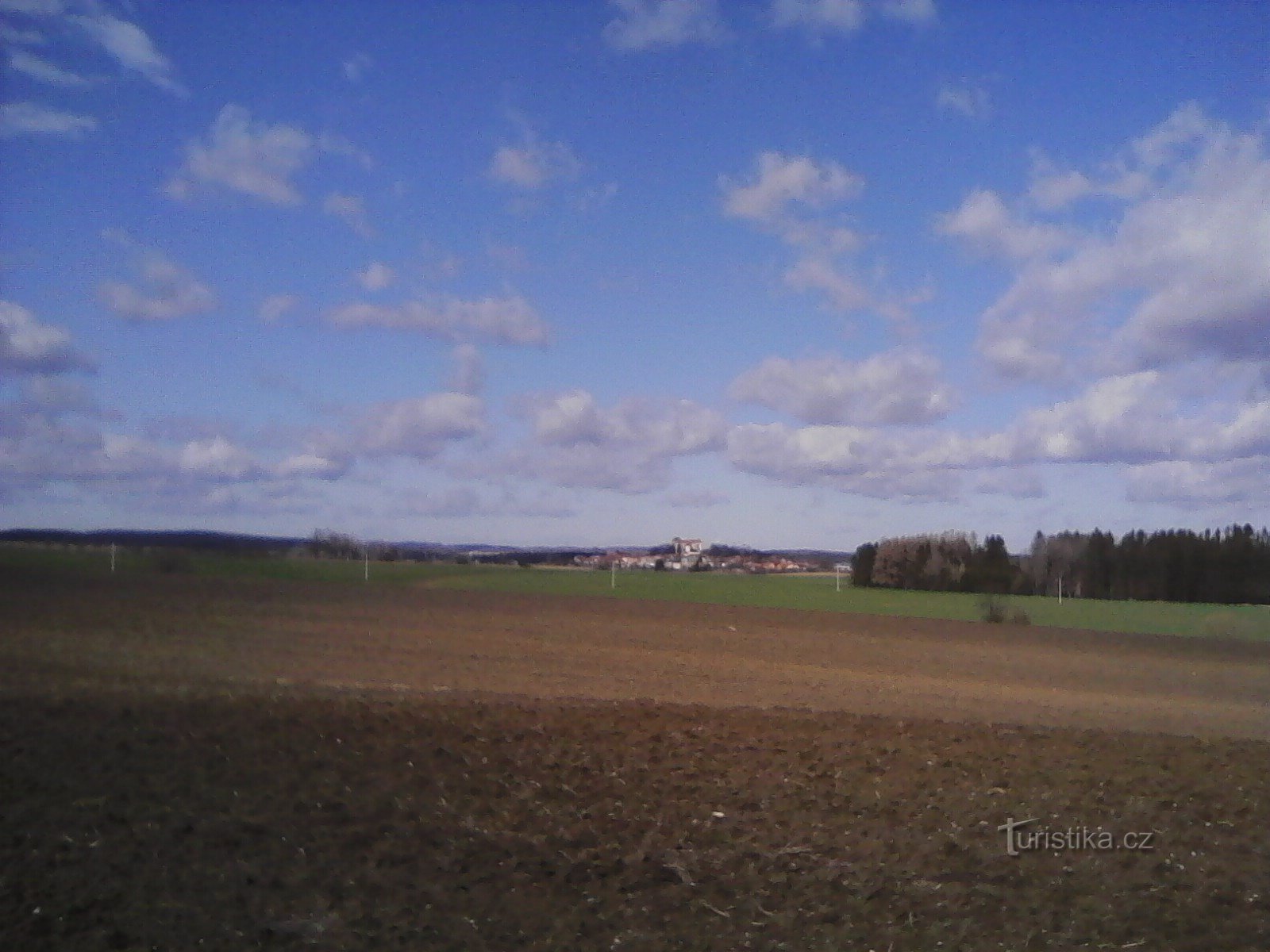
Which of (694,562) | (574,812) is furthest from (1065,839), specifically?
(694,562)

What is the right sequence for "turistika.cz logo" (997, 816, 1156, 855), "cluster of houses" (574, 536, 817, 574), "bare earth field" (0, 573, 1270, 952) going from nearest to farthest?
"bare earth field" (0, 573, 1270, 952) < "turistika.cz logo" (997, 816, 1156, 855) < "cluster of houses" (574, 536, 817, 574)

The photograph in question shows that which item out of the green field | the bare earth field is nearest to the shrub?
the green field

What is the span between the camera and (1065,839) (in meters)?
9.01

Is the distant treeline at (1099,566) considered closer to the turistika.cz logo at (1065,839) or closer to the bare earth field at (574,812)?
the bare earth field at (574,812)

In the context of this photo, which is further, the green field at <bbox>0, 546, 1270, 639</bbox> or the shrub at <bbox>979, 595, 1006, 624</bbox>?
Result: the shrub at <bbox>979, 595, 1006, 624</bbox>

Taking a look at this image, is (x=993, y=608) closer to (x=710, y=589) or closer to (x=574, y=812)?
(x=710, y=589)

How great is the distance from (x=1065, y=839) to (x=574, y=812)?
4.34m

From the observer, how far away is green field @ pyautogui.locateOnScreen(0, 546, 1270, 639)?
33.8 meters

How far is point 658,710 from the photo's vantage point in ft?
41.8

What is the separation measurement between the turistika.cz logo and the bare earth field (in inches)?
3.1

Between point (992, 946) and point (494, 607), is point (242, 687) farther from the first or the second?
point (494, 607)

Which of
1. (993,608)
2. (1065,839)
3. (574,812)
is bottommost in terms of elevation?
(1065,839)

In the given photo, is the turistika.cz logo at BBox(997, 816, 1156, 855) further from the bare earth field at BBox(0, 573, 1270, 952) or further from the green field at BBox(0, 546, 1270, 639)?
the green field at BBox(0, 546, 1270, 639)

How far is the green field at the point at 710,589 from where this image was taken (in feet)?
111
